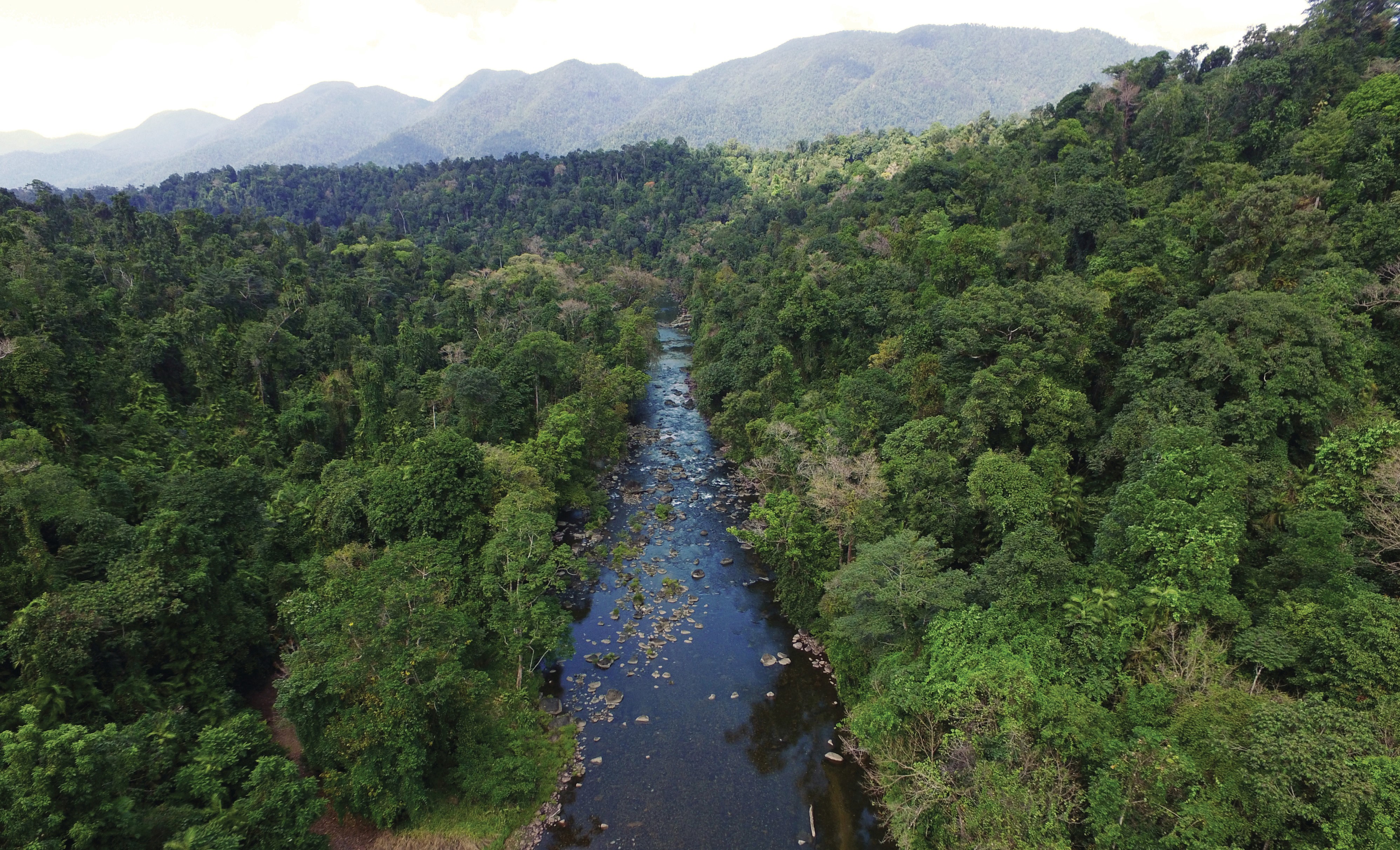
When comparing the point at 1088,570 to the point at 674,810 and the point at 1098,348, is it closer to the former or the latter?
the point at 1098,348

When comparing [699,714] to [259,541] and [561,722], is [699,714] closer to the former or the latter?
[561,722]

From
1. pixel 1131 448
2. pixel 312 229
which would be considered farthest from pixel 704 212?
pixel 1131 448

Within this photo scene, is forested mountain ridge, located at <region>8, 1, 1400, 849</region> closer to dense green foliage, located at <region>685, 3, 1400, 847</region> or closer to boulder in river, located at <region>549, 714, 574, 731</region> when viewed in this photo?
dense green foliage, located at <region>685, 3, 1400, 847</region>

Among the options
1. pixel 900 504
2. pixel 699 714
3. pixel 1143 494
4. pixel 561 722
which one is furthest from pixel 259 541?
pixel 1143 494

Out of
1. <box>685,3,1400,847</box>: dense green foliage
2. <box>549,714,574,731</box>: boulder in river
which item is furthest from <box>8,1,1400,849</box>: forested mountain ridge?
<box>549,714,574,731</box>: boulder in river

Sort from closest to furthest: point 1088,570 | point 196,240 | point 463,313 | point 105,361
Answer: point 1088,570
point 105,361
point 463,313
point 196,240
